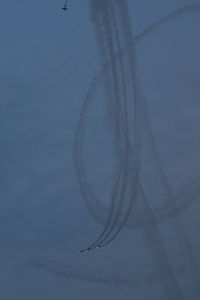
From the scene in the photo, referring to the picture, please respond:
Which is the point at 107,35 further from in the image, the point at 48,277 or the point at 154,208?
the point at 48,277

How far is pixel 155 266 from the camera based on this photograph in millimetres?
3703

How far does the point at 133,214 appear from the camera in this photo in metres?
3.64

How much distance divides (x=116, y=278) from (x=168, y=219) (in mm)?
1064

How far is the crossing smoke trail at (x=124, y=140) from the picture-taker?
135 inches

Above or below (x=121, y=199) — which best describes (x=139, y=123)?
above

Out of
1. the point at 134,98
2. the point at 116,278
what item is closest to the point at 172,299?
the point at 116,278

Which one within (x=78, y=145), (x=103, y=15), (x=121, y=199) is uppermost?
(x=103, y=15)

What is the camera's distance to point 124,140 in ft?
11.7

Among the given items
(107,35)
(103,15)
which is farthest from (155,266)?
(103,15)

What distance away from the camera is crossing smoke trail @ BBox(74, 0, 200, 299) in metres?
3.44

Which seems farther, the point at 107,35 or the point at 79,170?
the point at 79,170

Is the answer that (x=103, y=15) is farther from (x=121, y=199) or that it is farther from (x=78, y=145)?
(x=121, y=199)

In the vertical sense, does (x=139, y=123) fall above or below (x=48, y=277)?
above

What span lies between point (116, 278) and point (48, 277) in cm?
94
